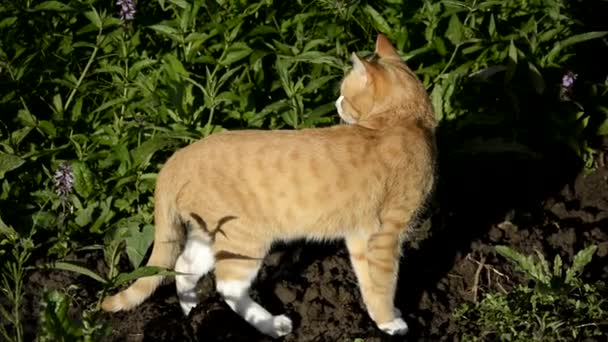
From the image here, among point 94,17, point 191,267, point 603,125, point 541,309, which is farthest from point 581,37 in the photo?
point 94,17

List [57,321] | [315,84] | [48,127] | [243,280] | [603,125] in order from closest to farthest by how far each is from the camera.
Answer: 1. [57,321]
2. [243,280]
3. [48,127]
4. [315,84]
5. [603,125]

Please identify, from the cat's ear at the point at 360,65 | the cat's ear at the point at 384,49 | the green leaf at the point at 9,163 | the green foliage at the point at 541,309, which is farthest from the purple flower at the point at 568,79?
the green leaf at the point at 9,163

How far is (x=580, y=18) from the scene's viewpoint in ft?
20.2

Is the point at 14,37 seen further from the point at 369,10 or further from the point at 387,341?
the point at 387,341

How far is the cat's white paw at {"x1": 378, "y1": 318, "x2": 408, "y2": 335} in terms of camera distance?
432 cm

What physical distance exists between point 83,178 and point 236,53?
3.25ft

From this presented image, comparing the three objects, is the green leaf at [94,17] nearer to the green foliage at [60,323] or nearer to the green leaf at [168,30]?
the green leaf at [168,30]

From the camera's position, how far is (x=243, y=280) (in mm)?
4227

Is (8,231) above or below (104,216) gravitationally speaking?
above

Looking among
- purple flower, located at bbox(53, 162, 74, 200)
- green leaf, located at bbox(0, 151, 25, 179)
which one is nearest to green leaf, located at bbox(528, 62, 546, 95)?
purple flower, located at bbox(53, 162, 74, 200)

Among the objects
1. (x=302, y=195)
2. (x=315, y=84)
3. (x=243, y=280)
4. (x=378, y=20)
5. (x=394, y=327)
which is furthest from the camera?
(x=378, y=20)

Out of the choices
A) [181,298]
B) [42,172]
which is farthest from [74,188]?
[181,298]

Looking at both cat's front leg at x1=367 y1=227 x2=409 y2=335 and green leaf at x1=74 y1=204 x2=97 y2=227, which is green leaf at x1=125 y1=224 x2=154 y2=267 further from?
cat's front leg at x1=367 y1=227 x2=409 y2=335

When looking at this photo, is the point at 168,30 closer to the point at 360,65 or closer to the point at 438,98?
the point at 360,65
